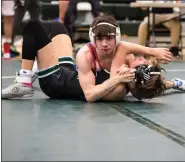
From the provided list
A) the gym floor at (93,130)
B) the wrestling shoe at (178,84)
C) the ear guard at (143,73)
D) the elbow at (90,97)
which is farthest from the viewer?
the wrestling shoe at (178,84)

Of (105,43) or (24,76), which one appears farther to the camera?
(24,76)

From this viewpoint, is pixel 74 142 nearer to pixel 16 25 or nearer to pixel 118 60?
pixel 118 60

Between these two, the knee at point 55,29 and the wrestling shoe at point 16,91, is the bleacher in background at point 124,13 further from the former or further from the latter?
the wrestling shoe at point 16,91

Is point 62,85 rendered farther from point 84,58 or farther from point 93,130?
point 93,130

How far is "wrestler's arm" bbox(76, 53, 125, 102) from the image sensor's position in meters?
3.68

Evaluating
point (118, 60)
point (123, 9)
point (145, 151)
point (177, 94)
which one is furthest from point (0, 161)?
point (123, 9)

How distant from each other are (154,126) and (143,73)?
616 millimetres

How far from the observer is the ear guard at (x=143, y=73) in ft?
11.9

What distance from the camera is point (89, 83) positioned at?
371 centimetres

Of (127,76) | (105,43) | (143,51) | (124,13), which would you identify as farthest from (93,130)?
(124,13)

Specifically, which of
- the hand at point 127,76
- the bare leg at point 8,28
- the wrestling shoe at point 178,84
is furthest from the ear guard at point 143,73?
the bare leg at point 8,28

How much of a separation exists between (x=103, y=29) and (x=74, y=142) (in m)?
1.17

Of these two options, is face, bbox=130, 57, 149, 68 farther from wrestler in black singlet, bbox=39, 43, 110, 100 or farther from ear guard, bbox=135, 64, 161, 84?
wrestler in black singlet, bbox=39, 43, 110, 100

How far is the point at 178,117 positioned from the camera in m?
3.35
